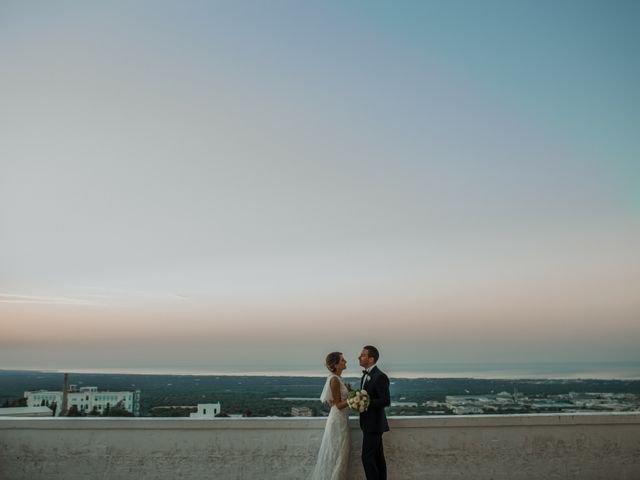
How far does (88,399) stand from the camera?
764 centimetres

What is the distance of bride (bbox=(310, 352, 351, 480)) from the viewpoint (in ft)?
A: 19.1

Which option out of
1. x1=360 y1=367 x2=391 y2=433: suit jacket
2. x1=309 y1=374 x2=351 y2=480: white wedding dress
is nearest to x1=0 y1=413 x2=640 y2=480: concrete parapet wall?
x1=309 y1=374 x2=351 y2=480: white wedding dress

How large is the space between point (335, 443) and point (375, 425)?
1.68 ft

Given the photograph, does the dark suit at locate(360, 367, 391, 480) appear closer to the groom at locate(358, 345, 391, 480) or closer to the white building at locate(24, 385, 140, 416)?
the groom at locate(358, 345, 391, 480)

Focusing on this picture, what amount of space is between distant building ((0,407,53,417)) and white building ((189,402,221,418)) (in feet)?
6.90

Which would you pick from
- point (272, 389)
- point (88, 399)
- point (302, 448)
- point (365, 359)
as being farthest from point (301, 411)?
point (88, 399)

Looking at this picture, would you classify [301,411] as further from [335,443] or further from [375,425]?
[375,425]

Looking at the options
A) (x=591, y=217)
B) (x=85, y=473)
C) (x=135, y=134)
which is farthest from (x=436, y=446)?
(x=135, y=134)

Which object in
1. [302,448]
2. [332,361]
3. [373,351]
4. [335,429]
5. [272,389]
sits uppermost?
[373,351]

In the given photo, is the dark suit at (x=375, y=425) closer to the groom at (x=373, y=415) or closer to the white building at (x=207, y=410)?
the groom at (x=373, y=415)

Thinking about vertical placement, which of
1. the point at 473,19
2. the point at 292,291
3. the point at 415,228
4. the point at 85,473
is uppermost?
the point at 473,19

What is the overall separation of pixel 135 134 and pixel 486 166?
712 centimetres

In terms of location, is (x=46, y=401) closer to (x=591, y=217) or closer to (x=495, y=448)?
(x=495, y=448)

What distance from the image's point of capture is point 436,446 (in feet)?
21.0
